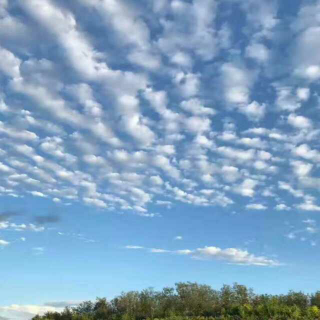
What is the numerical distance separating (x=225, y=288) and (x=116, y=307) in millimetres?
10911

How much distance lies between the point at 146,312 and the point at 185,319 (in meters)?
7.72

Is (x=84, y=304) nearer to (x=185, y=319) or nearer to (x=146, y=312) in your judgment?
(x=146, y=312)

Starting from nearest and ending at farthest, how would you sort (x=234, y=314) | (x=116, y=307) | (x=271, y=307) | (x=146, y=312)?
(x=271, y=307), (x=234, y=314), (x=146, y=312), (x=116, y=307)

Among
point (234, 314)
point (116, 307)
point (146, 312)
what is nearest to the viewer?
point (234, 314)

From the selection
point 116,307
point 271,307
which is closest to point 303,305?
point 271,307

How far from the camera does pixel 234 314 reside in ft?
123

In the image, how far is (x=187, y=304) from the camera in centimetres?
4369

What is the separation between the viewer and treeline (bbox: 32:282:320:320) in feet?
125

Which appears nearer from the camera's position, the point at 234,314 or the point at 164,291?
the point at 234,314

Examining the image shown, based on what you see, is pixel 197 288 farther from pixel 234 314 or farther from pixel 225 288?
pixel 234 314

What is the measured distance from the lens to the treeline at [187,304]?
125 ft

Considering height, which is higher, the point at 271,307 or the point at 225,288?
the point at 225,288

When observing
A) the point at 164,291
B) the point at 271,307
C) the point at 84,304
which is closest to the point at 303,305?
the point at 271,307

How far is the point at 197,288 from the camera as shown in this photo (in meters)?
45.5
